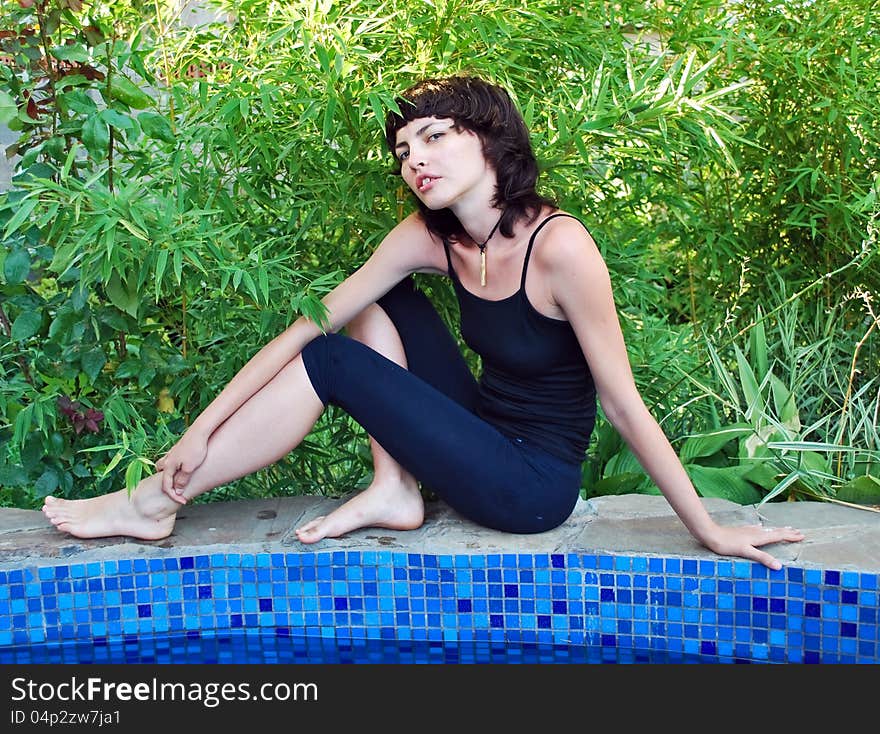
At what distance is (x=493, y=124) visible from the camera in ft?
7.72

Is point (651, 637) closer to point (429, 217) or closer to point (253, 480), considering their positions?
point (429, 217)

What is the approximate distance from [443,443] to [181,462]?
1.96ft

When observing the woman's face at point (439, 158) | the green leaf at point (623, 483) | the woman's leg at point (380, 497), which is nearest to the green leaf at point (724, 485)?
the green leaf at point (623, 483)

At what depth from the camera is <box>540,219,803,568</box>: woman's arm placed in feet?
7.32

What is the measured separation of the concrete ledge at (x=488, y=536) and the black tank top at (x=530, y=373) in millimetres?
211

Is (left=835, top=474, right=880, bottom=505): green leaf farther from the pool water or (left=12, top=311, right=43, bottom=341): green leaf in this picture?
(left=12, top=311, right=43, bottom=341): green leaf

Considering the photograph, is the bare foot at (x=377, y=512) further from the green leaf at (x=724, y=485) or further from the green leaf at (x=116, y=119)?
the green leaf at (x=116, y=119)

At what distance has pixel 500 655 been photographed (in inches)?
95.2

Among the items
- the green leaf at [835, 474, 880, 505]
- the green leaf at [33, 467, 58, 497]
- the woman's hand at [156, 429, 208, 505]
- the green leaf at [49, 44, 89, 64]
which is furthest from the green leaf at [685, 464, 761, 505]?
the green leaf at [49, 44, 89, 64]

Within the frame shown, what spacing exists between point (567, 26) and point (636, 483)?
123 cm

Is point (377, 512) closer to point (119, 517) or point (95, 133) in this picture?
point (119, 517)

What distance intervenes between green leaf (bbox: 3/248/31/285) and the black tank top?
1.01 m

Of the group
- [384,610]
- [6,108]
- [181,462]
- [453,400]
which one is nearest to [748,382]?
[453,400]

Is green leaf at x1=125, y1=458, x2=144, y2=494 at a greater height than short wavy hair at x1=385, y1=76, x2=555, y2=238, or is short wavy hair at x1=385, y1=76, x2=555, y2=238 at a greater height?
short wavy hair at x1=385, y1=76, x2=555, y2=238
